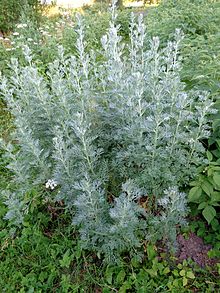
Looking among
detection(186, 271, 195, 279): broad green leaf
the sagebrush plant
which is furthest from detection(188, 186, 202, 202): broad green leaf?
detection(186, 271, 195, 279): broad green leaf

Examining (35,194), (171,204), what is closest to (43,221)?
(35,194)

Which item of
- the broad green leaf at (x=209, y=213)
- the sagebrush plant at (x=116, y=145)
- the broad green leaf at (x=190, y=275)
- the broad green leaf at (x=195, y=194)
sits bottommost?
the broad green leaf at (x=190, y=275)

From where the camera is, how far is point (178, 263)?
8.43 ft

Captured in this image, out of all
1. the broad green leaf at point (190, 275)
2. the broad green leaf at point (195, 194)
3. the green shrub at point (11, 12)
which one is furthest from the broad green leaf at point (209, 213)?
the green shrub at point (11, 12)

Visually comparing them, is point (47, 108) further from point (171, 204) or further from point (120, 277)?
point (120, 277)

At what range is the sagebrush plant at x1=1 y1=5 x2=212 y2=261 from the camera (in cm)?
215

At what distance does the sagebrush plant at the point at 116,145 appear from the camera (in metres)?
2.15

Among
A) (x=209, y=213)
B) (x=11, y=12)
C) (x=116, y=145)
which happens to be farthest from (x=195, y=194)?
(x=11, y=12)

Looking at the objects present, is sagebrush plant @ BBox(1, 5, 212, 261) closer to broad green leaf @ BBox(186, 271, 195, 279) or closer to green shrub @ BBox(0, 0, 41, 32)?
broad green leaf @ BBox(186, 271, 195, 279)

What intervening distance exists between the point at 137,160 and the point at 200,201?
61 cm

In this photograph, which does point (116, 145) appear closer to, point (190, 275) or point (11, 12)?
point (190, 275)

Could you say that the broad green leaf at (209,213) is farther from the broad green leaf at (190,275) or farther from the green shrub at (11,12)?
the green shrub at (11,12)

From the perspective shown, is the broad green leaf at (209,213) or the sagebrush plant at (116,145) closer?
the sagebrush plant at (116,145)

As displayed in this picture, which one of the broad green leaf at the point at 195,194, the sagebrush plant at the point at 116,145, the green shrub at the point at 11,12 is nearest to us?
the sagebrush plant at the point at 116,145
